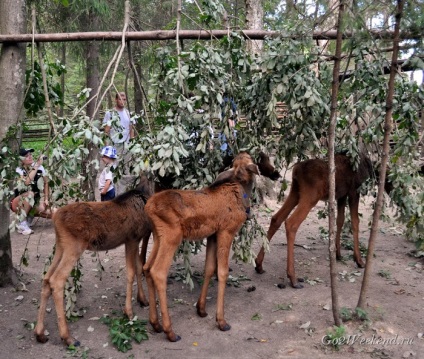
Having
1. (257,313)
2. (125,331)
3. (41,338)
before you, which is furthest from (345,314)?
(41,338)

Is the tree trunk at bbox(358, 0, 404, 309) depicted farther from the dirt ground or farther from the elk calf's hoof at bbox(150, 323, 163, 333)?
the elk calf's hoof at bbox(150, 323, 163, 333)

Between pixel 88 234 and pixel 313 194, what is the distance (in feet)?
10.5

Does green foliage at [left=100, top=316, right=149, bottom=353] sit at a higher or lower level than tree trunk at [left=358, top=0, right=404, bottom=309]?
lower

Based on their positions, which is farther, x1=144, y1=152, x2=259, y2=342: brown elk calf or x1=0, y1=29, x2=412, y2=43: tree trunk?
x1=0, y1=29, x2=412, y2=43: tree trunk

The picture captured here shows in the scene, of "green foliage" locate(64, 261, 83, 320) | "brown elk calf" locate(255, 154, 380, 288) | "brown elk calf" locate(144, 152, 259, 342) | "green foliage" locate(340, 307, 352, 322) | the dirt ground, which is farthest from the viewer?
"brown elk calf" locate(255, 154, 380, 288)

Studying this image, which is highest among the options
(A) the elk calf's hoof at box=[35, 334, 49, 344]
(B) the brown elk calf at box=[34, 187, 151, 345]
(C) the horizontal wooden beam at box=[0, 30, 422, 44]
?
(C) the horizontal wooden beam at box=[0, 30, 422, 44]

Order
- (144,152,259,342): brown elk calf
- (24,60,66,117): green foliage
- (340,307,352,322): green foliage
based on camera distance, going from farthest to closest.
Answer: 1. (24,60,66,117): green foliage
2. (340,307,352,322): green foliage
3. (144,152,259,342): brown elk calf

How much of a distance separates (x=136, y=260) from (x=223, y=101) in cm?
223

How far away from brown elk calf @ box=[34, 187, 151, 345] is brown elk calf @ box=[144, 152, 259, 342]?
396mm

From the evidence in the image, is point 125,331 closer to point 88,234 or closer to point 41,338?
point 41,338

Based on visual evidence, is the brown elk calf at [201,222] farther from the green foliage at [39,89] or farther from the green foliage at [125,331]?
the green foliage at [39,89]

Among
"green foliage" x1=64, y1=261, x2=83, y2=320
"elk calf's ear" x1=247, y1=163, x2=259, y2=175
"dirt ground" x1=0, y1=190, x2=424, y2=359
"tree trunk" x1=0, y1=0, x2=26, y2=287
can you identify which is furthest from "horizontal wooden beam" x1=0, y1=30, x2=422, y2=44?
"green foliage" x1=64, y1=261, x2=83, y2=320

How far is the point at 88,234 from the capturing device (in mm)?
5203

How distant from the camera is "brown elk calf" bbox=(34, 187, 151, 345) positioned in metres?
5.12
